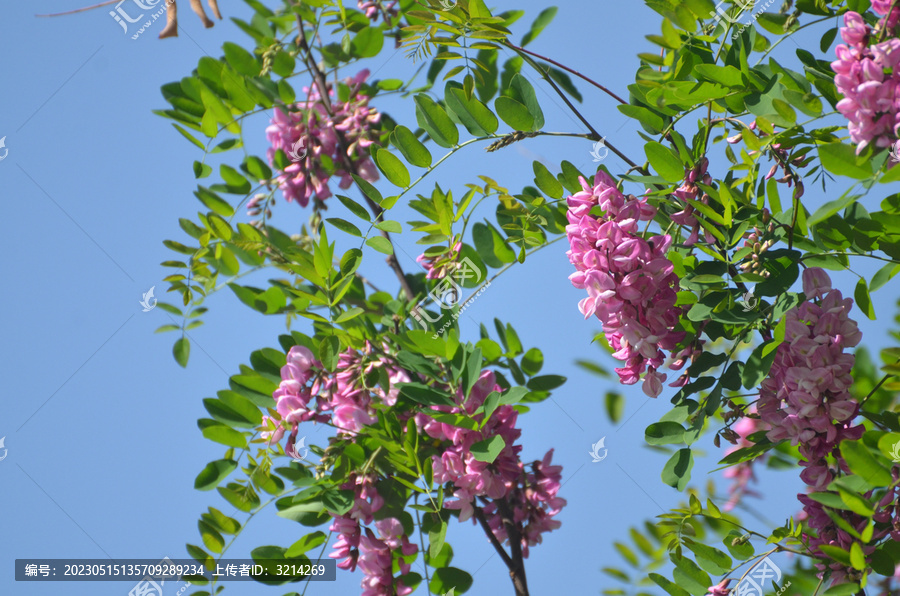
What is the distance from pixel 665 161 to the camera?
909 millimetres

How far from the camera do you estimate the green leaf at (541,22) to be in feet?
4.71

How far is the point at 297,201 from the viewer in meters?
1.61

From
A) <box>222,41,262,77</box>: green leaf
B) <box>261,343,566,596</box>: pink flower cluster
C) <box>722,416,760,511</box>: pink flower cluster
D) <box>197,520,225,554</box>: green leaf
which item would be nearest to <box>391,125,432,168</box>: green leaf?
<box>261,343,566,596</box>: pink flower cluster

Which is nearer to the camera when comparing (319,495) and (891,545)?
(891,545)

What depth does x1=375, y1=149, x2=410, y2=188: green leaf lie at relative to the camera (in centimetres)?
111

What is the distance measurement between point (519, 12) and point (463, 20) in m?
0.43

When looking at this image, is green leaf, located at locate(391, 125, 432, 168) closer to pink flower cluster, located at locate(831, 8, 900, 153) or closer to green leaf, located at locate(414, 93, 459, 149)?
green leaf, located at locate(414, 93, 459, 149)

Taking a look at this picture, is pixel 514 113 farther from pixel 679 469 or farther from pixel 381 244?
pixel 679 469

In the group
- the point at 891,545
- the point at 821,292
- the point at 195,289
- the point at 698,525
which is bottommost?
the point at 891,545

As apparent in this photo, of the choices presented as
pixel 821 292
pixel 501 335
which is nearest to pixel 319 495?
pixel 501 335

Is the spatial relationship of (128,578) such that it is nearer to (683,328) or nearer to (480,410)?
(480,410)

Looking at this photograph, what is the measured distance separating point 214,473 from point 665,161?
0.98m

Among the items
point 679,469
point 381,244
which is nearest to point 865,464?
point 679,469

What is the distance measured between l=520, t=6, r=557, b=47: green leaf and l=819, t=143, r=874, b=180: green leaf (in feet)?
2.55
